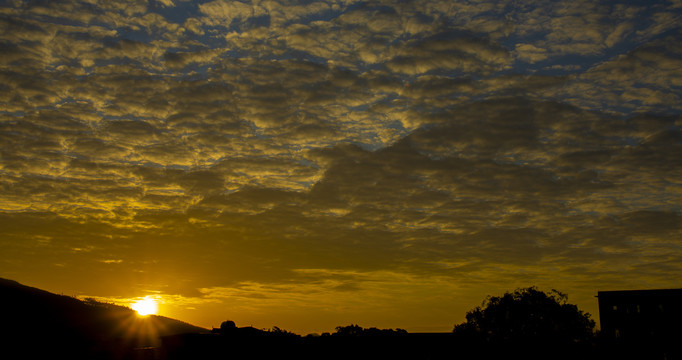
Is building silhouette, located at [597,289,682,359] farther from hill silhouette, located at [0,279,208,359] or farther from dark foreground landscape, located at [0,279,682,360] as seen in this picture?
hill silhouette, located at [0,279,208,359]

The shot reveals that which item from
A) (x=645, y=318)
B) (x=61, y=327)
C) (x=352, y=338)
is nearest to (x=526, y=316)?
(x=645, y=318)

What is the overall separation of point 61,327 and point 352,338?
86.8 m

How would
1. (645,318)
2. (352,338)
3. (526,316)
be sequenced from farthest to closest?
(526,316), (645,318), (352,338)

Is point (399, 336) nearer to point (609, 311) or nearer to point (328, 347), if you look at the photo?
point (328, 347)

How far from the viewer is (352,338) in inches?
Result: 2146

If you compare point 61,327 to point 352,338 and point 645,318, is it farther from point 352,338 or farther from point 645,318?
point 645,318

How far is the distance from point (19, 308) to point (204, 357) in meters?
83.2

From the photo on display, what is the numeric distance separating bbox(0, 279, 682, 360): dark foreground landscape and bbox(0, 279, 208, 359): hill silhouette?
0.68 ft

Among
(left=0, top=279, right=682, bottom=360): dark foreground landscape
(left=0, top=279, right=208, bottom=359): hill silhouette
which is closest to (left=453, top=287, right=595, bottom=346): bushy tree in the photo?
(left=0, top=279, right=682, bottom=360): dark foreground landscape

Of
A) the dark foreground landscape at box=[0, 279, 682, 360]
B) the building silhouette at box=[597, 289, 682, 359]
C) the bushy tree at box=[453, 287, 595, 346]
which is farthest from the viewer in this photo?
the bushy tree at box=[453, 287, 595, 346]

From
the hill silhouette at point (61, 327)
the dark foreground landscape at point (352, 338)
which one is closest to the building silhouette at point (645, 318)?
the dark foreground landscape at point (352, 338)

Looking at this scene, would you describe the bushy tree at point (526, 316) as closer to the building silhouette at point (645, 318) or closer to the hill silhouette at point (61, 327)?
the building silhouette at point (645, 318)

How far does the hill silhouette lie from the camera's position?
3115 inches

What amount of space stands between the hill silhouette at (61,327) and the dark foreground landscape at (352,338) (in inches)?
8.1
